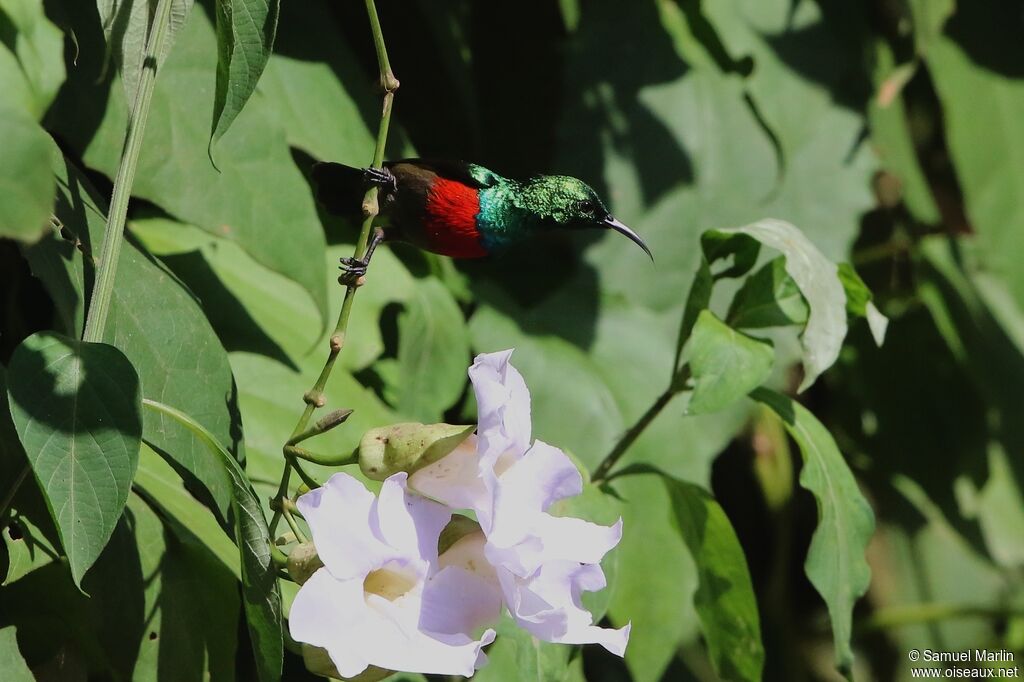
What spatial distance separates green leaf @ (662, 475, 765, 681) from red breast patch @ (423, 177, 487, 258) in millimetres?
409

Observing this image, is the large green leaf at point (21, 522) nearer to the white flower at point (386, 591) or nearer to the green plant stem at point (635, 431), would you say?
the white flower at point (386, 591)

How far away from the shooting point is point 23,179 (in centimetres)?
60

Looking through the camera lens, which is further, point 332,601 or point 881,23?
point 881,23

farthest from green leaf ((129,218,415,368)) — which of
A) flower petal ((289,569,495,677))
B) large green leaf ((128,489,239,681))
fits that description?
flower petal ((289,569,495,677))

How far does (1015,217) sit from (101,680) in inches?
81.1

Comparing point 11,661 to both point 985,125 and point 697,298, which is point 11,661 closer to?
point 697,298

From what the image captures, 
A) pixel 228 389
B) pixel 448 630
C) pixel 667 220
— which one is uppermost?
pixel 228 389

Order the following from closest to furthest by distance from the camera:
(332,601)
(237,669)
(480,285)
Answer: (332,601), (237,669), (480,285)

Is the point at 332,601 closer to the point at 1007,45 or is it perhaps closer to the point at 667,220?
the point at 667,220

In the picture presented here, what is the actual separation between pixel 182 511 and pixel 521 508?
18.3 inches

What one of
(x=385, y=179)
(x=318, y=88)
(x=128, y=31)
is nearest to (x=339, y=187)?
(x=385, y=179)

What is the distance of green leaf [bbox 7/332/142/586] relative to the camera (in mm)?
751

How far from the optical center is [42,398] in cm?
77

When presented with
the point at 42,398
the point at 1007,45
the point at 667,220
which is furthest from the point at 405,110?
the point at 1007,45
